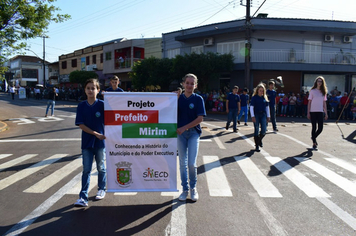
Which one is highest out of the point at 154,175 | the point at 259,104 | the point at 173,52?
the point at 173,52

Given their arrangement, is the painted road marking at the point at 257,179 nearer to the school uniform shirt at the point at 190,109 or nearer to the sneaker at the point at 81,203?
the school uniform shirt at the point at 190,109

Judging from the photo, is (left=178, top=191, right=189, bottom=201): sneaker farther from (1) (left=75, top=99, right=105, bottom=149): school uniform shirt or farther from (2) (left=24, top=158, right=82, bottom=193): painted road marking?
(2) (left=24, top=158, right=82, bottom=193): painted road marking

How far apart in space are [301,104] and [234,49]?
955 centimetres

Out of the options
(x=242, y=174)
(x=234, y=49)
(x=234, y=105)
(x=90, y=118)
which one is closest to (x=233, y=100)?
(x=234, y=105)

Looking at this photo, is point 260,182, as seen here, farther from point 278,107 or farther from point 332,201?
point 278,107

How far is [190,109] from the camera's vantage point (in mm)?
4555

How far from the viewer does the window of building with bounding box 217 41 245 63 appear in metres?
27.5

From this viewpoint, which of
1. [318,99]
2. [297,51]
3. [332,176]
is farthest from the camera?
[297,51]

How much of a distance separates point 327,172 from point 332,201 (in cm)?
183

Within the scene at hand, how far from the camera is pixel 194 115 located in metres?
4.57

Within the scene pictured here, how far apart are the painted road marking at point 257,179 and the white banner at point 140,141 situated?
65.4 inches

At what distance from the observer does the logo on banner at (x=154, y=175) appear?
4477mm

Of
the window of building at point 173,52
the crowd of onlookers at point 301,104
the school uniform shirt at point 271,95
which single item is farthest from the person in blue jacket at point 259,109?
the window of building at point 173,52

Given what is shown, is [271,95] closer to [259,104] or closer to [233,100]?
[233,100]
